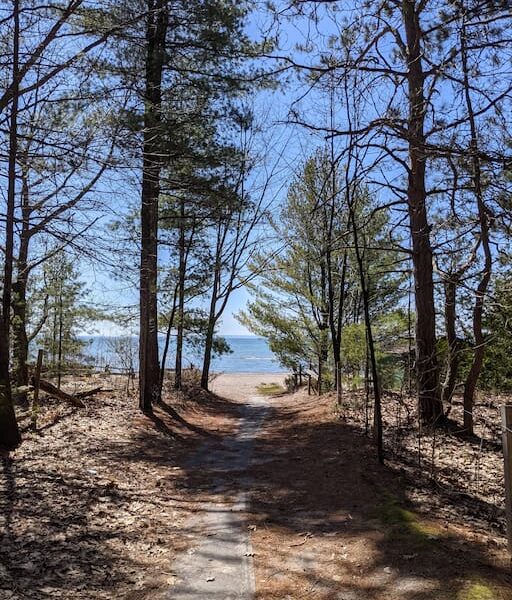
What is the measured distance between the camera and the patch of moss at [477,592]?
10.5ft

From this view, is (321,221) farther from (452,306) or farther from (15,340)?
(15,340)

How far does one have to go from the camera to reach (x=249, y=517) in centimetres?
520

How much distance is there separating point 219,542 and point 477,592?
2.16 m

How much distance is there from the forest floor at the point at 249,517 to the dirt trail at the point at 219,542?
0.05 ft

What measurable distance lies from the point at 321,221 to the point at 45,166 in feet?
34.8

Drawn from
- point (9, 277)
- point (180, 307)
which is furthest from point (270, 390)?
point (9, 277)

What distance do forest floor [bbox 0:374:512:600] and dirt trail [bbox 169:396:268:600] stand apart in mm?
17

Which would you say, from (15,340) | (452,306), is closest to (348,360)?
(452,306)

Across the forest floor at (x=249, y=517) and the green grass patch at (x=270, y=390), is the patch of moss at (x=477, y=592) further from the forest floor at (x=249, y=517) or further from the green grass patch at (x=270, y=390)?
the green grass patch at (x=270, y=390)

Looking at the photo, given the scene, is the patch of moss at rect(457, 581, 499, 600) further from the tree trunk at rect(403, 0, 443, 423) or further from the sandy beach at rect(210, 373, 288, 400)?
the sandy beach at rect(210, 373, 288, 400)

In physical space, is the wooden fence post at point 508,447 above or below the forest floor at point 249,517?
above

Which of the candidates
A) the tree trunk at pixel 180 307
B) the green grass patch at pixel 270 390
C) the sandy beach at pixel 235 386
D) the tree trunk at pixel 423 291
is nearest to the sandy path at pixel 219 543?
the tree trunk at pixel 423 291

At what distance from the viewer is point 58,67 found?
634 cm

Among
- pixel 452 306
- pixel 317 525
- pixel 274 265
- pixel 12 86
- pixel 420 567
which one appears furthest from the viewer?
pixel 274 265
